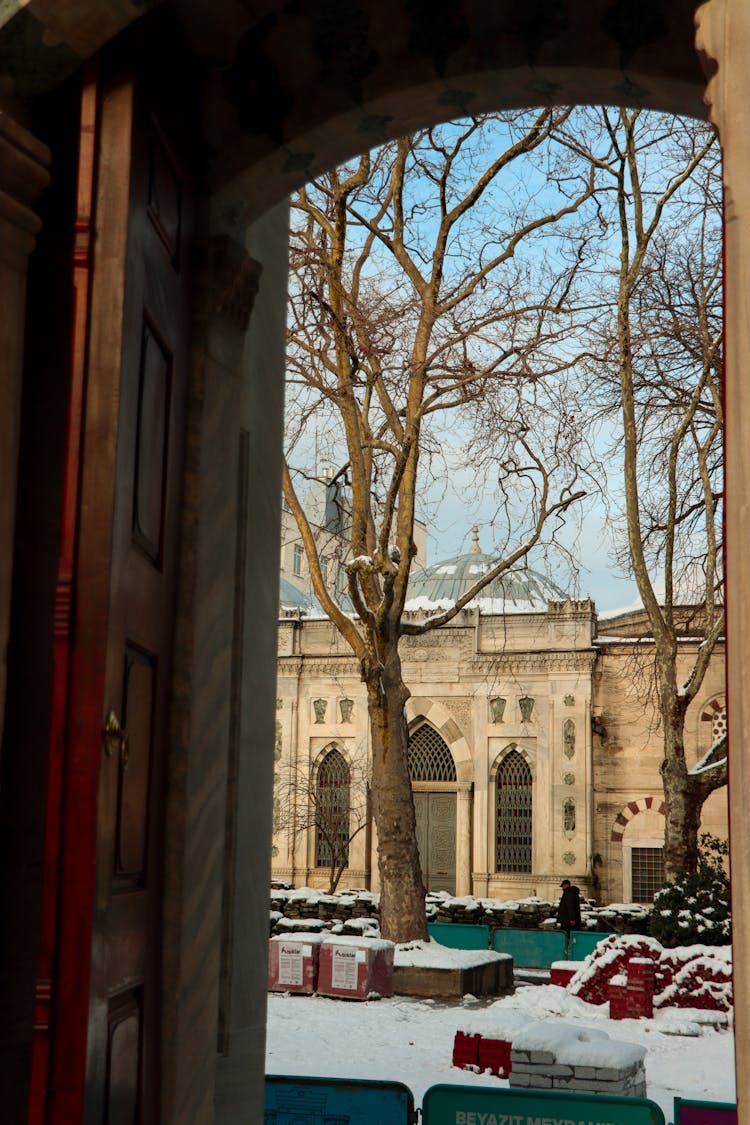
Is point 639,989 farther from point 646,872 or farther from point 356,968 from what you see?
point 646,872

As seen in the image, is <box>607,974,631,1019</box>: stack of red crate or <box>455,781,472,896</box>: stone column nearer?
<box>607,974,631,1019</box>: stack of red crate

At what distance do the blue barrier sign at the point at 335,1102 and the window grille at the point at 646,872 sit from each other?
25.7 metres

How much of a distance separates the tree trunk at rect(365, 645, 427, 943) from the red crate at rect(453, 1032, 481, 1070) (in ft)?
19.7

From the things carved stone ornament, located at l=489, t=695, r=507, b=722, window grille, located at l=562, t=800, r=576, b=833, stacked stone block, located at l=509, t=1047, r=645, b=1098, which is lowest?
stacked stone block, located at l=509, t=1047, r=645, b=1098

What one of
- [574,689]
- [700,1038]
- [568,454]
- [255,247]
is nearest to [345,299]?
[568,454]

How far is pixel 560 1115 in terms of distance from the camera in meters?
5.76

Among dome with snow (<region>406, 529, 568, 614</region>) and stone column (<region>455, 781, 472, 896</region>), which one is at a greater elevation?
dome with snow (<region>406, 529, 568, 614</region>)

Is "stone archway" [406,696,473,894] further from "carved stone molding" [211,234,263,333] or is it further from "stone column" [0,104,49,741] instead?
"stone column" [0,104,49,741]

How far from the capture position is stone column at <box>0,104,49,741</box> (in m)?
3.02

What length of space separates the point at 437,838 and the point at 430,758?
7.17 ft

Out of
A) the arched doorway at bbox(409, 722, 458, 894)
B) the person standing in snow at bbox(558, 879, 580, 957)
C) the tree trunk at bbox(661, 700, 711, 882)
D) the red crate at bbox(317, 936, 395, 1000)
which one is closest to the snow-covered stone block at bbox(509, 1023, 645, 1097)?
the red crate at bbox(317, 936, 395, 1000)

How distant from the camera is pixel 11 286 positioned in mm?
3084

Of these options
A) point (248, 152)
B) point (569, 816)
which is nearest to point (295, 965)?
point (248, 152)

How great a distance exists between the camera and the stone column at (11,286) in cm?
302
